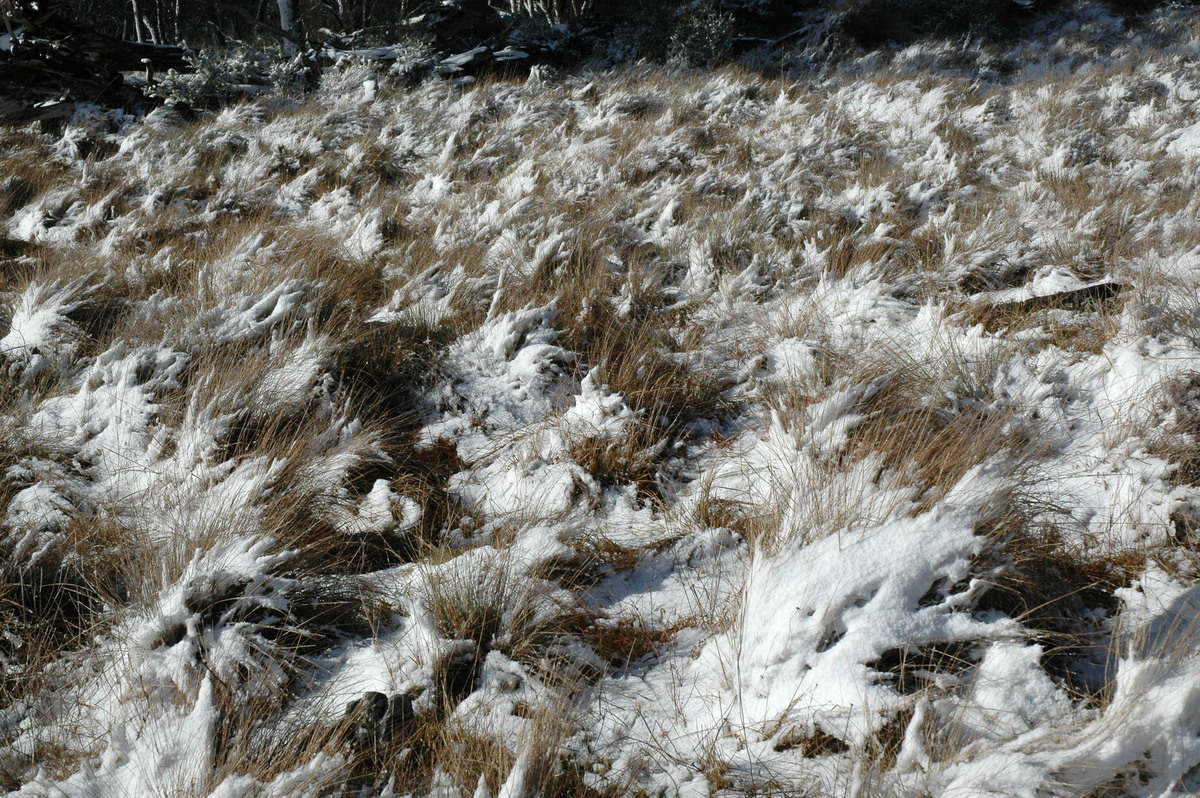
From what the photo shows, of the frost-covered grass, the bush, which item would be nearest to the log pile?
the bush

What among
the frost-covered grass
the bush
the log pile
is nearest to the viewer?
the frost-covered grass

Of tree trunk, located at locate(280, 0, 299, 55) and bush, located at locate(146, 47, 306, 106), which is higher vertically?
tree trunk, located at locate(280, 0, 299, 55)

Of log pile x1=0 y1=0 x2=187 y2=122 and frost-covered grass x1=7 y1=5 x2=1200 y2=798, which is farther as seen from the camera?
log pile x1=0 y1=0 x2=187 y2=122

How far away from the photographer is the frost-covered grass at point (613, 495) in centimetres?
165

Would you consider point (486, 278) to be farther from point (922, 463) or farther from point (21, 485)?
point (922, 463)

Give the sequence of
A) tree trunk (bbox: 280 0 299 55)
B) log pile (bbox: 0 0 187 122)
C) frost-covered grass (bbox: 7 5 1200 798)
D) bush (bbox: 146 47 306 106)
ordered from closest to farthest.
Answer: frost-covered grass (bbox: 7 5 1200 798) → log pile (bbox: 0 0 187 122) → bush (bbox: 146 47 306 106) → tree trunk (bbox: 280 0 299 55)

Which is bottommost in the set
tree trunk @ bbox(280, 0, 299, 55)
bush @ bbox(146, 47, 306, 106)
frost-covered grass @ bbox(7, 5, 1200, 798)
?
frost-covered grass @ bbox(7, 5, 1200, 798)

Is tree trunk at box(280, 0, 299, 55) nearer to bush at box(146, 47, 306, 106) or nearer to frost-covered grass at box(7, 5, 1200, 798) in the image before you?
bush at box(146, 47, 306, 106)

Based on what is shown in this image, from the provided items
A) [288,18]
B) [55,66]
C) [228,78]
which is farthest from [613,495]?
[288,18]

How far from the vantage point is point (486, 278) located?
173 inches

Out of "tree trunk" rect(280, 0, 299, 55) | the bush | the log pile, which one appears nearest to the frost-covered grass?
the log pile

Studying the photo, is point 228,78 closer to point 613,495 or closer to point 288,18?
point 288,18

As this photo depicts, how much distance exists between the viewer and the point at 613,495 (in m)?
2.75

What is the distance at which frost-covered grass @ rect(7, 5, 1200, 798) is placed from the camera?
5.42 feet
